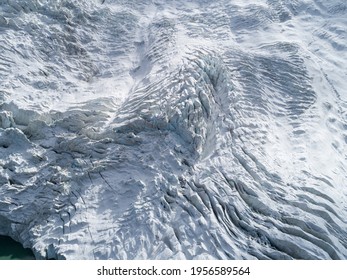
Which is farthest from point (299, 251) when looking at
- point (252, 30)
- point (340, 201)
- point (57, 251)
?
point (252, 30)

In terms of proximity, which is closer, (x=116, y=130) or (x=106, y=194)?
(x=106, y=194)

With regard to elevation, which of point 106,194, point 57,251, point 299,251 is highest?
point 299,251

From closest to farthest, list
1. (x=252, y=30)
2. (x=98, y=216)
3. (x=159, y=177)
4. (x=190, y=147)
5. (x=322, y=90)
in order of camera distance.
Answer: (x=98, y=216) → (x=159, y=177) → (x=190, y=147) → (x=322, y=90) → (x=252, y=30)

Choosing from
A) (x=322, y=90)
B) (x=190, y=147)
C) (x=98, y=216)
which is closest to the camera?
(x=98, y=216)

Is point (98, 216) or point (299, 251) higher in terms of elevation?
point (299, 251)

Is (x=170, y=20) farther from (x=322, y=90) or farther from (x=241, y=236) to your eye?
(x=241, y=236)

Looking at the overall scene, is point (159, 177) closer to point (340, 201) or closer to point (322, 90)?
point (340, 201)
